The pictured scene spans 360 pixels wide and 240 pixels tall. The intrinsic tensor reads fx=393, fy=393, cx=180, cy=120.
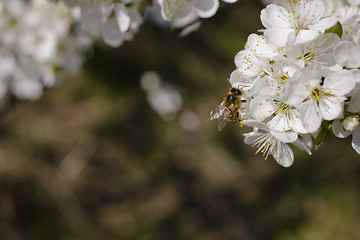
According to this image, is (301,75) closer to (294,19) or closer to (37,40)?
(294,19)

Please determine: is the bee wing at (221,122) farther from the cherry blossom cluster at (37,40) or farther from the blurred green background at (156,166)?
the blurred green background at (156,166)

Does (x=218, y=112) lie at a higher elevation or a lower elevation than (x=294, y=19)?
lower

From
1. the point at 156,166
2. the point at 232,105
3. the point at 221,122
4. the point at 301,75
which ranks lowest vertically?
the point at 156,166

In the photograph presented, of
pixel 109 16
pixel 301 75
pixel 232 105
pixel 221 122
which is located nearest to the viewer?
pixel 301 75

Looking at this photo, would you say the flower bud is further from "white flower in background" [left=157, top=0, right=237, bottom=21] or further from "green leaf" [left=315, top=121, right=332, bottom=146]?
"white flower in background" [left=157, top=0, right=237, bottom=21]

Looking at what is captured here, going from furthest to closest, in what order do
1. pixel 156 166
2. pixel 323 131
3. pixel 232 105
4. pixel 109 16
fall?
pixel 156 166 < pixel 109 16 < pixel 232 105 < pixel 323 131

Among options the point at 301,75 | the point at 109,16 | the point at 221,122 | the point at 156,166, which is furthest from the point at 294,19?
the point at 156,166

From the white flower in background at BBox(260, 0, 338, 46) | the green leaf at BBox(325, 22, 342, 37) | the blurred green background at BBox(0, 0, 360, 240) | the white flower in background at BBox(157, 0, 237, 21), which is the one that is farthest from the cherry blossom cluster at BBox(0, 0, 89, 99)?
the green leaf at BBox(325, 22, 342, 37)

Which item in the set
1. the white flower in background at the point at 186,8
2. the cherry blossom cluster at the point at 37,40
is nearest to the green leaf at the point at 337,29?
the white flower in background at the point at 186,8
